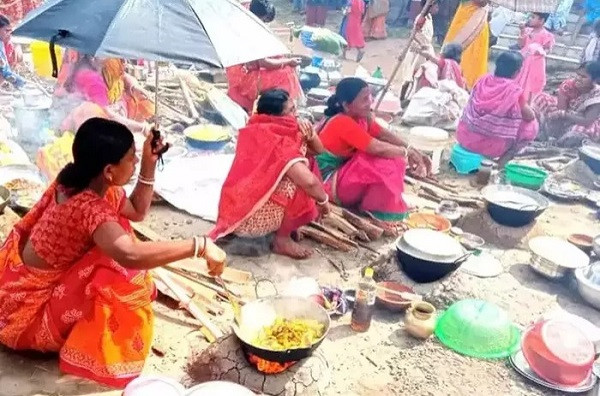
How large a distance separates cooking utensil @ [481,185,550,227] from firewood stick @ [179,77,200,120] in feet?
12.7

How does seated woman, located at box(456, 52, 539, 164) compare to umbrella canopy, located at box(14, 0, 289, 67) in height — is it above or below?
below

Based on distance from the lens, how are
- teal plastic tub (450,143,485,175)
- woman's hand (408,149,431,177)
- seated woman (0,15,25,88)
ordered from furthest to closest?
teal plastic tub (450,143,485,175), seated woman (0,15,25,88), woman's hand (408,149,431,177)

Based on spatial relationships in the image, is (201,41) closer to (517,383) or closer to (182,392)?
(182,392)

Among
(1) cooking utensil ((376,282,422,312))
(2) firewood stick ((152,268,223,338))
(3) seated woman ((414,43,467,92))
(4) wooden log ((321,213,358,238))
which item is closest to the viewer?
(2) firewood stick ((152,268,223,338))

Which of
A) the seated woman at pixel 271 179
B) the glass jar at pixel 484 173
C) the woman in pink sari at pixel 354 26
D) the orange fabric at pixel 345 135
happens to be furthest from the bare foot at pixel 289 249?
the woman in pink sari at pixel 354 26

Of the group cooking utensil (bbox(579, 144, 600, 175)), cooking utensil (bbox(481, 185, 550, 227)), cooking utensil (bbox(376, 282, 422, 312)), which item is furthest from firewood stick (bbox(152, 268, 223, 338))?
cooking utensil (bbox(579, 144, 600, 175))

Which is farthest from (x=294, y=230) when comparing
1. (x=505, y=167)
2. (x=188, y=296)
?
(x=505, y=167)

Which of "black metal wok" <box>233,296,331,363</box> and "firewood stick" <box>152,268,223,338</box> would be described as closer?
"black metal wok" <box>233,296,331,363</box>

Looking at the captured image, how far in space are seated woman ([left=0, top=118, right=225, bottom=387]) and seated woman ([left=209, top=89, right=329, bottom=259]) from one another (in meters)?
1.37

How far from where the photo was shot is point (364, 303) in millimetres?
4191

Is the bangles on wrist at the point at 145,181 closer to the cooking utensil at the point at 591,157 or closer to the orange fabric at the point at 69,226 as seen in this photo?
the orange fabric at the point at 69,226

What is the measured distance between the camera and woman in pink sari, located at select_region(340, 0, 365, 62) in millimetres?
14164

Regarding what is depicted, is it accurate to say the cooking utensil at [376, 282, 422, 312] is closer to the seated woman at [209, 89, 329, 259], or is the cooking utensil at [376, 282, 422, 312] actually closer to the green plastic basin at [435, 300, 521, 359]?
the green plastic basin at [435, 300, 521, 359]

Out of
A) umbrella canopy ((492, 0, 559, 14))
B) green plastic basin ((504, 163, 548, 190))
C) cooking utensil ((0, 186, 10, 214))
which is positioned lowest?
cooking utensil ((0, 186, 10, 214))
